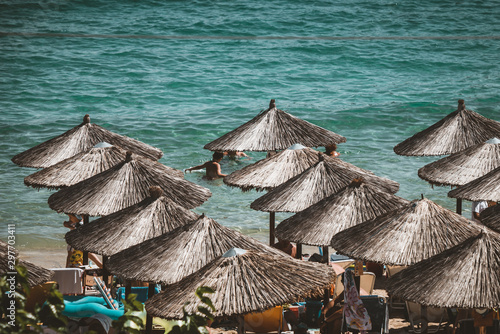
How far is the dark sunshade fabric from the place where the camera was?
10.8 m

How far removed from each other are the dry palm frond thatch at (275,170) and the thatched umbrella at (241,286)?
3.99m

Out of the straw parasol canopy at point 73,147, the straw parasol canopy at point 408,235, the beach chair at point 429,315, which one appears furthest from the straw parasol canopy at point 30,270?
the straw parasol canopy at point 73,147

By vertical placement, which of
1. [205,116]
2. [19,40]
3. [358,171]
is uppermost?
[19,40]

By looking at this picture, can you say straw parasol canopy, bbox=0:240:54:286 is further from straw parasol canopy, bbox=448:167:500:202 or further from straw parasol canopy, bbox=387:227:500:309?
straw parasol canopy, bbox=448:167:500:202

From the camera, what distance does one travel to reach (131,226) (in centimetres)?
823

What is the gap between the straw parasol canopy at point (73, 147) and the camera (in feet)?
40.3

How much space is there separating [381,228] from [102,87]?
22783 millimetres

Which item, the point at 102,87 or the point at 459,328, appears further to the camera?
the point at 102,87

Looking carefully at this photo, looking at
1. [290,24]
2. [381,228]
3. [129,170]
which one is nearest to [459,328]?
[381,228]

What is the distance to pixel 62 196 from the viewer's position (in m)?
9.77

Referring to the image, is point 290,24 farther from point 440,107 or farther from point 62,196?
point 62,196

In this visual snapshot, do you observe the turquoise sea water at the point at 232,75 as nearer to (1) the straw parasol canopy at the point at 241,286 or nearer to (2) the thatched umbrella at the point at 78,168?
(2) the thatched umbrella at the point at 78,168

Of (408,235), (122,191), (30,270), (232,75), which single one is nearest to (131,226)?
(30,270)

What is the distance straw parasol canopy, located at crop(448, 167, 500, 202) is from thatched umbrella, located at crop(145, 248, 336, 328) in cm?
355
